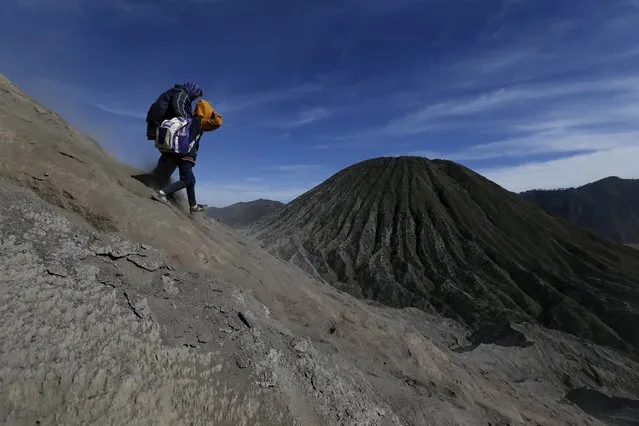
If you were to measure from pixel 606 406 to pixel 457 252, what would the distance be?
17206mm

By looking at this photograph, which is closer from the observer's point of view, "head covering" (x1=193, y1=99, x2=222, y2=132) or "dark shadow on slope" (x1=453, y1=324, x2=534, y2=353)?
"head covering" (x1=193, y1=99, x2=222, y2=132)

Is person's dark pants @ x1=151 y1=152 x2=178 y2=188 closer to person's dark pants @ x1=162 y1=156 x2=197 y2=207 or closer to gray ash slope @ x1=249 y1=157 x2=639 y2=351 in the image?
person's dark pants @ x1=162 y1=156 x2=197 y2=207

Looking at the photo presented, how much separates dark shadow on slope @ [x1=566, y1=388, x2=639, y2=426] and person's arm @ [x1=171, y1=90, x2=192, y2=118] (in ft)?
49.1

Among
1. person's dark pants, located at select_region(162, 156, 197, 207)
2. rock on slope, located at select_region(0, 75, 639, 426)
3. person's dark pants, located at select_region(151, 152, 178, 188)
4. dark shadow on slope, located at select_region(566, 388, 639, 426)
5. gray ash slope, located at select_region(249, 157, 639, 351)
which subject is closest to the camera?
rock on slope, located at select_region(0, 75, 639, 426)

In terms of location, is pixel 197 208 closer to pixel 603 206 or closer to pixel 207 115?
pixel 207 115

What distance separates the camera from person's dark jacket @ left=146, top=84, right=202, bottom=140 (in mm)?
4941

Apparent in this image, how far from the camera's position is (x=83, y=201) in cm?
391

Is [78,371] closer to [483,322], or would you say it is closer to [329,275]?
[483,322]

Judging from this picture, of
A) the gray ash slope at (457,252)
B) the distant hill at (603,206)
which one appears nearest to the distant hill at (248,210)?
the gray ash slope at (457,252)

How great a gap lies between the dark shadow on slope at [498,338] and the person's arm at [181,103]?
16.8 m

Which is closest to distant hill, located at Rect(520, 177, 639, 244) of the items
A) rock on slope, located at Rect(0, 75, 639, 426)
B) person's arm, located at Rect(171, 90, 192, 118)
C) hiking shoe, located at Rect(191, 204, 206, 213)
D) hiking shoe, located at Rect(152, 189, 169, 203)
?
rock on slope, located at Rect(0, 75, 639, 426)

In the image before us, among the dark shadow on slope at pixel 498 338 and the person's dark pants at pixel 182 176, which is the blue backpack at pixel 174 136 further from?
the dark shadow on slope at pixel 498 338

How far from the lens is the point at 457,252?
3172 cm

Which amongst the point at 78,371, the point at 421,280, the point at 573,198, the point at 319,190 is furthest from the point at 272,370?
the point at 573,198
